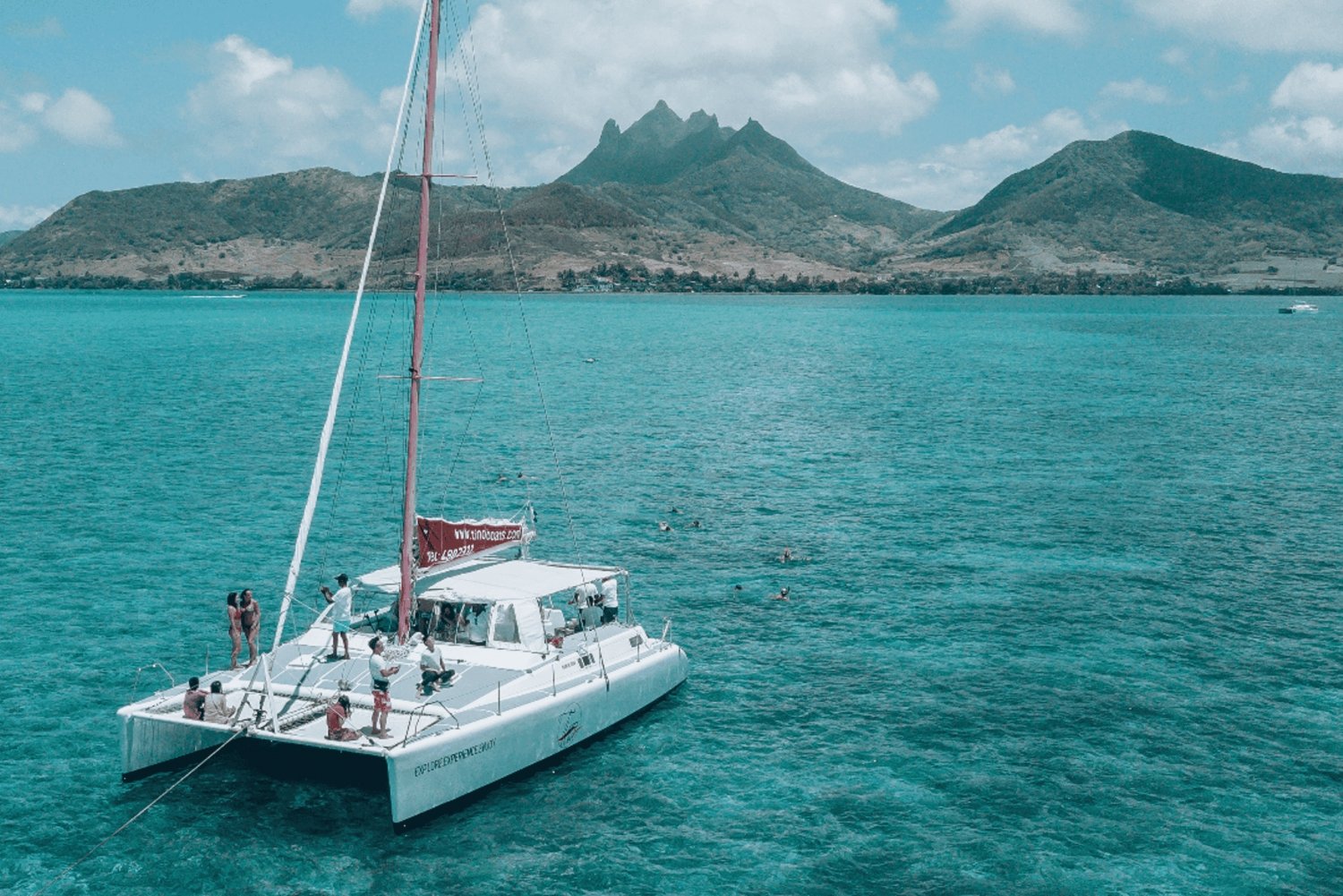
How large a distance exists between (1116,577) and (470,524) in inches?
1093

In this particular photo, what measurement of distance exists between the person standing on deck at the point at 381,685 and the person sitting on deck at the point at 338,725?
1.70ft

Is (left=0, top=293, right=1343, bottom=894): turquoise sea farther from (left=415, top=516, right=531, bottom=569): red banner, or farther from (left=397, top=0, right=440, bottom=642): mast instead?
(left=415, top=516, right=531, bottom=569): red banner

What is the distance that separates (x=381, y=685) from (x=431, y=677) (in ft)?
4.99

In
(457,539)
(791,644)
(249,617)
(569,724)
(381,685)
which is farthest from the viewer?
(791,644)

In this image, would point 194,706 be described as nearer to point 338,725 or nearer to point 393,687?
point 338,725

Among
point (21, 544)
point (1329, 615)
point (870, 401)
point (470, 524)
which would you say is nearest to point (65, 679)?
Result: point (470, 524)

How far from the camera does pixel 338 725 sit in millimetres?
25359

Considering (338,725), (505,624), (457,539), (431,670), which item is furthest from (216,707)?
(457,539)

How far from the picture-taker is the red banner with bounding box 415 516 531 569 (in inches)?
1294

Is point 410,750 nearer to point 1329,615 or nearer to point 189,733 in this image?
point 189,733

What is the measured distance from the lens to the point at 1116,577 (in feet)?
153

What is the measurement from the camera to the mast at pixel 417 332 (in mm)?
29031

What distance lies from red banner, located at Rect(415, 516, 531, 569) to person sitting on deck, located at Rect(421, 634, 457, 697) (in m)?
3.48

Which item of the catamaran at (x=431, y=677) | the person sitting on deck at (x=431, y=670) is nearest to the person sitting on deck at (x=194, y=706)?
the catamaran at (x=431, y=677)
